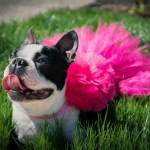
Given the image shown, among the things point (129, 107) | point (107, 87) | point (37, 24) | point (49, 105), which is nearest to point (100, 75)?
point (107, 87)

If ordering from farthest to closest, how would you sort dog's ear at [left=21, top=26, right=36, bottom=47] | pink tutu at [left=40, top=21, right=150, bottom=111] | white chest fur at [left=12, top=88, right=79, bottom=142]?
dog's ear at [left=21, top=26, right=36, bottom=47], pink tutu at [left=40, top=21, right=150, bottom=111], white chest fur at [left=12, top=88, right=79, bottom=142]

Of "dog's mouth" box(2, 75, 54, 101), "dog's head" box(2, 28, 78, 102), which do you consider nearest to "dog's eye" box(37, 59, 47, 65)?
"dog's head" box(2, 28, 78, 102)

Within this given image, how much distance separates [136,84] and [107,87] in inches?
12.8

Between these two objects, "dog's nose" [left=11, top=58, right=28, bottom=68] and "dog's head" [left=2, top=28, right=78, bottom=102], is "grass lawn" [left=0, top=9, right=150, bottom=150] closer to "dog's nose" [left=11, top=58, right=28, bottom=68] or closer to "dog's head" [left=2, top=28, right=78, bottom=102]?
"dog's head" [left=2, top=28, right=78, bottom=102]

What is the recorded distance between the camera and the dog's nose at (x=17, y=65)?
1.19 metres

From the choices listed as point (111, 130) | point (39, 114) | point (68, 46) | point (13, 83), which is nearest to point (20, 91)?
point (13, 83)

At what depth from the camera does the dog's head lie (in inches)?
47.2

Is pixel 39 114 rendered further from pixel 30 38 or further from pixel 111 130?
pixel 30 38

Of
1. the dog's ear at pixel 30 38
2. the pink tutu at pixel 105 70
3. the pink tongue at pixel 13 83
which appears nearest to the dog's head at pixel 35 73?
the pink tongue at pixel 13 83

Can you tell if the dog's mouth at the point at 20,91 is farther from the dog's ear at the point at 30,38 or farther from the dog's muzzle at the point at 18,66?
the dog's ear at the point at 30,38

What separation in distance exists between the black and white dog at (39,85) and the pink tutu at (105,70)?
3.8 inches

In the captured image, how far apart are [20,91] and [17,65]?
0.45 feet

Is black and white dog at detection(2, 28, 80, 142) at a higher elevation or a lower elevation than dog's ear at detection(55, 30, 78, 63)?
lower

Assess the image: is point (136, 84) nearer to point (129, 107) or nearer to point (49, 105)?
point (129, 107)
